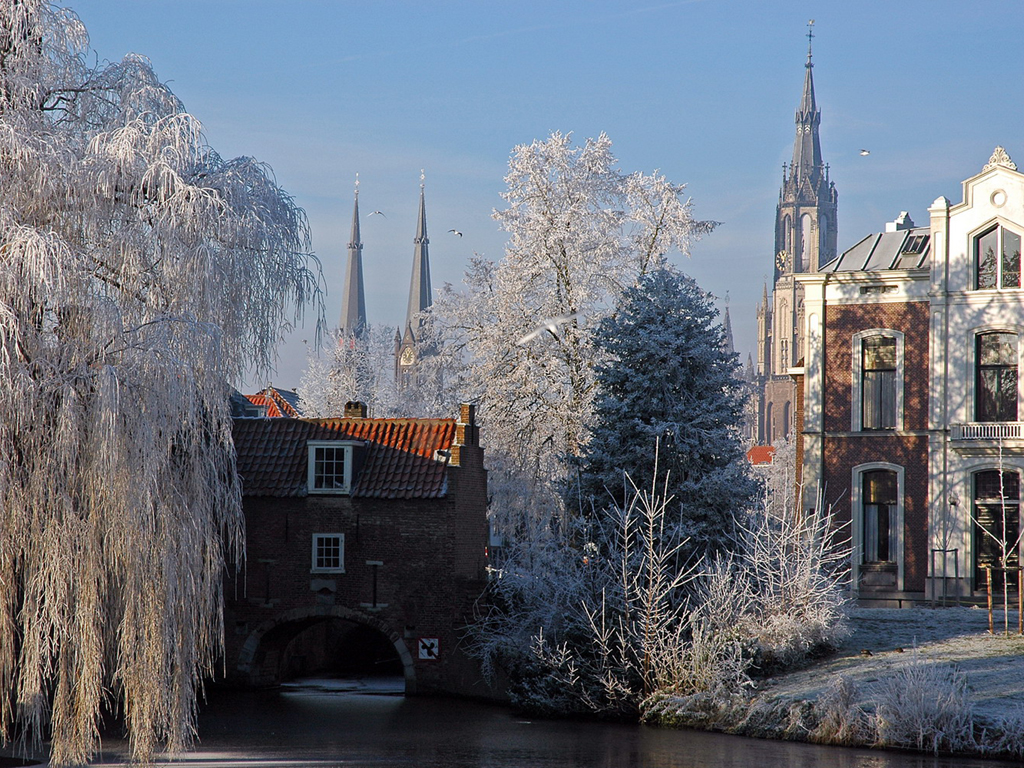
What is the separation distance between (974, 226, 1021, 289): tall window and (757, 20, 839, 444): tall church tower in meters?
116

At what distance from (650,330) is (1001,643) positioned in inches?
372

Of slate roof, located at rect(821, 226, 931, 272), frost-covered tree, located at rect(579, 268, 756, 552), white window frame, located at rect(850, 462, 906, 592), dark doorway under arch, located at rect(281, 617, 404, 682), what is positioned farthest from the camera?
dark doorway under arch, located at rect(281, 617, 404, 682)

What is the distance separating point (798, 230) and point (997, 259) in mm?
121276

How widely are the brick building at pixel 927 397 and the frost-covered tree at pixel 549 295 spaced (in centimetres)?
562

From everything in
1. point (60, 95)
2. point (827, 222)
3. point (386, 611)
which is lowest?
point (386, 611)

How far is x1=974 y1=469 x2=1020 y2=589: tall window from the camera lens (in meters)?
27.4

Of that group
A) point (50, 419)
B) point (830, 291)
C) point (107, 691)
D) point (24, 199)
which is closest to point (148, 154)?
point (24, 199)

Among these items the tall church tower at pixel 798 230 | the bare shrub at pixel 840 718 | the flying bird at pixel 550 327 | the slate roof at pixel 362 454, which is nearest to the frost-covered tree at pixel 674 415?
the flying bird at pixel 550 327

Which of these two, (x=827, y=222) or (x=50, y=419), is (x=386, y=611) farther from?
(x=827, y=222)

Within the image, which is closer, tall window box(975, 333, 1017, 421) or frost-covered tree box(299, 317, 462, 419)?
tall window box(975, 333, 1017, 421)

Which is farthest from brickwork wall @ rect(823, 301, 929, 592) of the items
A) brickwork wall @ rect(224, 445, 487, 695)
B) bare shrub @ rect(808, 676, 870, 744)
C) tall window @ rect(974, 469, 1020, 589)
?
brickwork wall @ rect(224, 445, 487, 695)

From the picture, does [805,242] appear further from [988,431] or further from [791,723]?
[791,723]

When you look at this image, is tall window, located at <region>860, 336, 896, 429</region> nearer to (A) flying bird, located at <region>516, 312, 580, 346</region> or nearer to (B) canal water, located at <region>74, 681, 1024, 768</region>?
(A) flying bird, located at <region>516, 312, 580, 346</region>

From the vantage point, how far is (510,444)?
31859 millimetres
